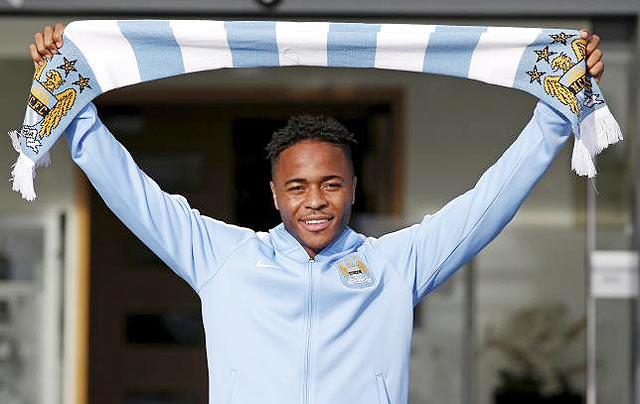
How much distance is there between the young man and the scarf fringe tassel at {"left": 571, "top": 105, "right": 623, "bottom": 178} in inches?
4.4

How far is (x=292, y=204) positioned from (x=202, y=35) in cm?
48

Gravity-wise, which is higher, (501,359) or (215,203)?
(215,203)

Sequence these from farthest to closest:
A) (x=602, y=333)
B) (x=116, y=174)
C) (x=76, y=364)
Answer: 1. (x=76, y=364)
2. (x=602, y=333)
3. (x=116, y=174)

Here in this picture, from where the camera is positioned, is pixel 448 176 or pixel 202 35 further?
pixel 448 176

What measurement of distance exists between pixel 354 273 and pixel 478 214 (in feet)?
0.91

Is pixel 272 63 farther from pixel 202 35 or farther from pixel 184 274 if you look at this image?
pixel 184 274

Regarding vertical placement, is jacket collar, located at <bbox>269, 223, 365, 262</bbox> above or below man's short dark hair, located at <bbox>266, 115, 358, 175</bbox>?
below

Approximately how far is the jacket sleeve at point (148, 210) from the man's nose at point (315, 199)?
21cm

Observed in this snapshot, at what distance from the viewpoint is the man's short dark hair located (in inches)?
98.7

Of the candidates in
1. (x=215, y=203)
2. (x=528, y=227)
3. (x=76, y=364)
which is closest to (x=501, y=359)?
(x=528, y=227)

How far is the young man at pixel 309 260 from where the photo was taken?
2477 millimetres

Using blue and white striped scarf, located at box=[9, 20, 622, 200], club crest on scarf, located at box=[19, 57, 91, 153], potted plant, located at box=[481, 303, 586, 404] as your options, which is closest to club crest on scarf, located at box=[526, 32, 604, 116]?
blue and white striped scarf, located at box=[9, 20, 622, 200]

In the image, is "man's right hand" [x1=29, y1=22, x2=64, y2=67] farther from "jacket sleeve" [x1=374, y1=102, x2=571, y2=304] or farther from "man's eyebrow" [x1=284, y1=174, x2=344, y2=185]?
"jacket sleeve" [x1=374, y1=102, x2=571, y2=304]

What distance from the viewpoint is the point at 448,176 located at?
664 centimetres
